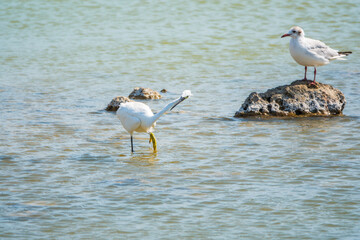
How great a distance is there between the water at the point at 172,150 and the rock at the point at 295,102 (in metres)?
0.27

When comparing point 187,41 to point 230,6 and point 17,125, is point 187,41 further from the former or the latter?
point 17,125

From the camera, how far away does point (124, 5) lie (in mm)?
32219

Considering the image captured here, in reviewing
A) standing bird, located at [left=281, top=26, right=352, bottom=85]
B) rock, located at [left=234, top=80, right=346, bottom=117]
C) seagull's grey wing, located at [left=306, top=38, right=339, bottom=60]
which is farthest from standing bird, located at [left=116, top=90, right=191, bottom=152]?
seagull's grey wing, located at [left=306, top=38, right=339, bottom=60]

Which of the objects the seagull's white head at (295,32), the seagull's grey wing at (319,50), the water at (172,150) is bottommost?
the water at (172,150)

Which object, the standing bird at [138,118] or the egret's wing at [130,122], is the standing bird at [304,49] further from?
the egret's wing at [130,122]

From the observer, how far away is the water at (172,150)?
775 centimetres

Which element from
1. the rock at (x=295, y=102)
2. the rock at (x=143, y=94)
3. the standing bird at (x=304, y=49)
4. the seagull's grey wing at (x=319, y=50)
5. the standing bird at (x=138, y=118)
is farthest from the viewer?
the rock at (x=143, y=94)

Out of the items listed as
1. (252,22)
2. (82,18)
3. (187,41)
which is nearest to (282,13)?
(252,22)

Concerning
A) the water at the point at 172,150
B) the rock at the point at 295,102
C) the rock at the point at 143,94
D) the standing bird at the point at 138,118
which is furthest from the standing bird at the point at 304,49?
the rock at the point at 143,94

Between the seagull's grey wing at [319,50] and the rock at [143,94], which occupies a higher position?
the seagull's grey wing at [319,50]

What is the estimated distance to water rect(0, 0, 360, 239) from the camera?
7.75m

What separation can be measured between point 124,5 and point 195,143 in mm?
22175

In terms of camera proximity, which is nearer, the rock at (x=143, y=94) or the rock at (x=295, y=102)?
the rock at (x=295, y=102)

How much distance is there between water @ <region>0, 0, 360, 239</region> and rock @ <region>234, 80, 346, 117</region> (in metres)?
0.27
